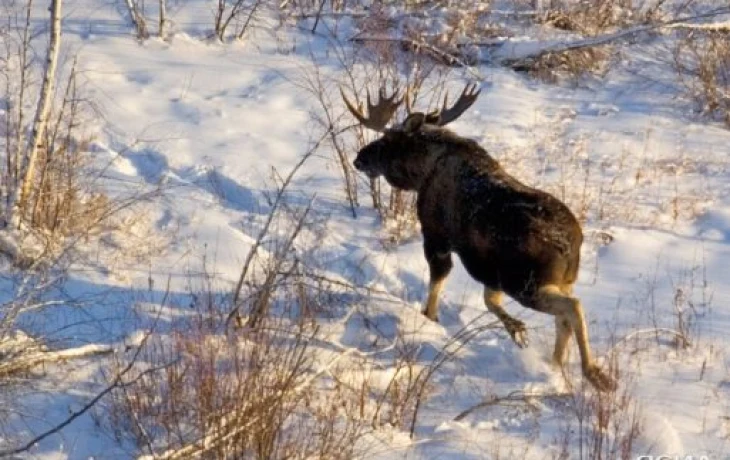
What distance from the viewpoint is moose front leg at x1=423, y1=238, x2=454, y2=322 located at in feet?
25.5

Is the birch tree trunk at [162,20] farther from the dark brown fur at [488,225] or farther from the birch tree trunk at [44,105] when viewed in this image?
the dark brown fur at [488,225]

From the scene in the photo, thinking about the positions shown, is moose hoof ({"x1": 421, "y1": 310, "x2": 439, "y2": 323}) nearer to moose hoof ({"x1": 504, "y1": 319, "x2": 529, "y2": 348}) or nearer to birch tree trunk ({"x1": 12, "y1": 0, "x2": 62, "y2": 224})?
moose hoof ({"x1": 504, "y1": 319, "x2": 529, "y2": 348})

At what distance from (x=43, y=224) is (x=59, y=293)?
3.19 feet

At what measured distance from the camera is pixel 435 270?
7832mm

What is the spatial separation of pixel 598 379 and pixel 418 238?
115 inches

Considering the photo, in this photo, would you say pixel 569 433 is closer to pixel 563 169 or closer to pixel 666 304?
pixel 666 304

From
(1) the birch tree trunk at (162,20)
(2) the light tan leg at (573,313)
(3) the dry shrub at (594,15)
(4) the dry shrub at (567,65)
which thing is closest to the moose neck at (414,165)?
(2) the light tan leg at (573,313)

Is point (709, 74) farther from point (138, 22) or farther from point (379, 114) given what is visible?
point (138, 22)

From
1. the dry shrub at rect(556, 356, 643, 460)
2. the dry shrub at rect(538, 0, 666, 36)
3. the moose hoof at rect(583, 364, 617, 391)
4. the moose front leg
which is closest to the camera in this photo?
the dry shrub at rect(556, 356, 643, 460)

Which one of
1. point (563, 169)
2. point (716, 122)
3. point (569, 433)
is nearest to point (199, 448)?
point (569, 433)

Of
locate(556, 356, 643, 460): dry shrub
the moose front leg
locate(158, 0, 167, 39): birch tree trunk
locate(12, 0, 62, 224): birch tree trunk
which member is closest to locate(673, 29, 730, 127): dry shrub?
the moose front leg

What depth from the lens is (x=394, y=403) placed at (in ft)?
19.9

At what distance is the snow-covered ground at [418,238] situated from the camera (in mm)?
6234

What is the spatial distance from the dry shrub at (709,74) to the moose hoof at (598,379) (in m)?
6.01
